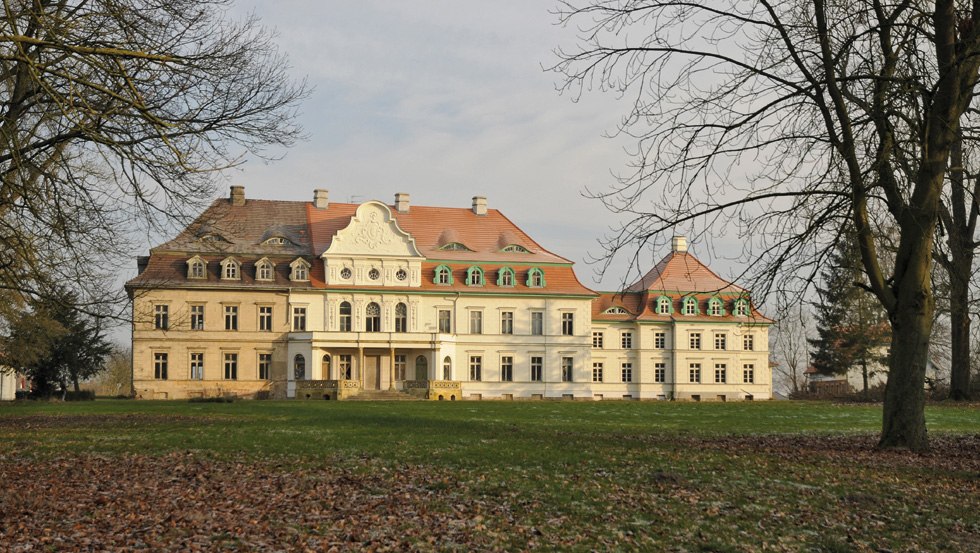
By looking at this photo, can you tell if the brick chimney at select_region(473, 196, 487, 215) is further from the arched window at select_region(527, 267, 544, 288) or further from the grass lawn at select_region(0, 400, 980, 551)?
the grass lawn at select_region(0, 400, 980, 551)

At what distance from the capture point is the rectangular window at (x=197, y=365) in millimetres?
54094

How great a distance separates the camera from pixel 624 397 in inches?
2435

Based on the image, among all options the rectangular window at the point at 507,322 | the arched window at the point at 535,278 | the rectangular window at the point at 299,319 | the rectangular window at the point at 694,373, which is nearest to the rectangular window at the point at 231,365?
the rectangular window at the point at 299,319

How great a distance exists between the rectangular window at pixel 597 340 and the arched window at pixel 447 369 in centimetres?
985

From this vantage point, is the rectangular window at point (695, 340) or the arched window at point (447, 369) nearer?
the arched window at point (447, 369)

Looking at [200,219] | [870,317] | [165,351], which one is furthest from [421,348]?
[200,219]

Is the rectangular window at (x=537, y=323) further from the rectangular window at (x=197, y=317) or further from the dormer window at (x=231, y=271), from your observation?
the rectangular window at (x=197, y=317)

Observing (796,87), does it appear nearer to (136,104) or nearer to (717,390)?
(136,104)

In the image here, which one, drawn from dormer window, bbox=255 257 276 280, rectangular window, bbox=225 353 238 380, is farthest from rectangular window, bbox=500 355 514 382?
rectangular window, bbox=225 353 238 380

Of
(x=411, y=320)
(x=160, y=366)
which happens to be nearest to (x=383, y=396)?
(x=411, y=320)

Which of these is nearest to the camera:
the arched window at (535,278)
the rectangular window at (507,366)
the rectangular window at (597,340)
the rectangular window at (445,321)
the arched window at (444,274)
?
the arched window at (444,274)

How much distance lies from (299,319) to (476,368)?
36.4ft

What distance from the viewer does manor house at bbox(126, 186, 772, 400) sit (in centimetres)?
5419

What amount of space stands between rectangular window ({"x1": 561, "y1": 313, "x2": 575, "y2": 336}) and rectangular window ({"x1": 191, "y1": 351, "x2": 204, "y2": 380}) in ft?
70.6
